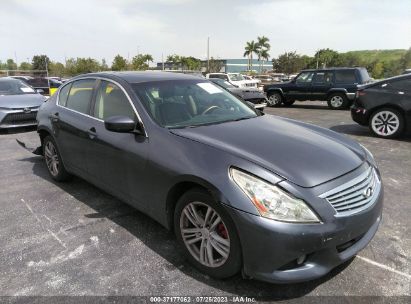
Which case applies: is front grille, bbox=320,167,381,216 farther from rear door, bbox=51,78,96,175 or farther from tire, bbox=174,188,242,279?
rear door, bbox=51,78,96,175

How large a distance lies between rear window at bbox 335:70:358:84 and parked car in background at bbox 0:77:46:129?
11.2 metres

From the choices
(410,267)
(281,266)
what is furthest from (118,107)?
(410,267)

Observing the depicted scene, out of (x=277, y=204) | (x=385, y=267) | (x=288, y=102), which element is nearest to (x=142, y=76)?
(x=277, y=204)

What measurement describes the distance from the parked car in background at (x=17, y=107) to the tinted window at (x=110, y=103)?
20.1ft

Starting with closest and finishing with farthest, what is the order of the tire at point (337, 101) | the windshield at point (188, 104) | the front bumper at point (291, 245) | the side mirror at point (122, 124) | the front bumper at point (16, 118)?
the front bumper at point (291, 245) < the side mirror at point (122, 124) < the windshield at point (188, 104) < the front bumper at point (16, 118) < the tire at point (337, 101)

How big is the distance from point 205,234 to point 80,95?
267 centimetres

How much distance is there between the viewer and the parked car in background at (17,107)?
8.88 metres

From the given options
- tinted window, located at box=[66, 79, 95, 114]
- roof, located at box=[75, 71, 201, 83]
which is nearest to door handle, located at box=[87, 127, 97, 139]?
tinted window, located at box=[66, 79, 95, 114]

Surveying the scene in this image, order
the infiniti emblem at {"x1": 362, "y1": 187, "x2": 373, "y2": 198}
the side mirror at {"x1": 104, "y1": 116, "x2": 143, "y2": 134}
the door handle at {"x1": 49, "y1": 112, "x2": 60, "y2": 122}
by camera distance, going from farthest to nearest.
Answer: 1. the door handle at {"x1": 49, "y1": 112, "x2": 60, "y2": 122}
2. the side mirror at {"x1": 104, "y1": 116, "x2": 143, "y2": 134}
3. the infiniti emblem at {"x1": 362, "y1": 187, "x2": 373, "y2": 198}

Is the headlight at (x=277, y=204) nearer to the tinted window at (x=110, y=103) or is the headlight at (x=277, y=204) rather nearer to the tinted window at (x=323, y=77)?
the tinted window at (x=110, y=103)

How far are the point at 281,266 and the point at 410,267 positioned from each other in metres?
1.36

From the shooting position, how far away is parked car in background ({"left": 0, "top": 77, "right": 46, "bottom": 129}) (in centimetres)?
888

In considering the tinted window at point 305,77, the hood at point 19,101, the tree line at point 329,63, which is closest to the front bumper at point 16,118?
the hood at point 19,101

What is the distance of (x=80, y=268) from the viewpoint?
2.97 metres
